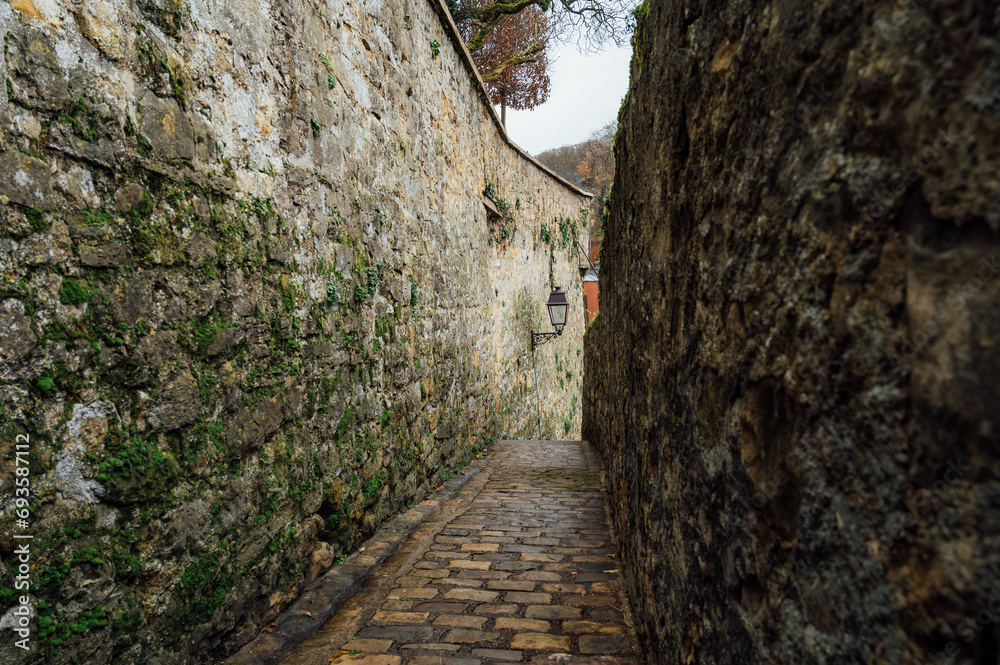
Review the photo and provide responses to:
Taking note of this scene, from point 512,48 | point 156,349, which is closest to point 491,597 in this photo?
point 156,349

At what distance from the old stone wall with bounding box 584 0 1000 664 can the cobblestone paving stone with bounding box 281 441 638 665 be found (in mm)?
1039

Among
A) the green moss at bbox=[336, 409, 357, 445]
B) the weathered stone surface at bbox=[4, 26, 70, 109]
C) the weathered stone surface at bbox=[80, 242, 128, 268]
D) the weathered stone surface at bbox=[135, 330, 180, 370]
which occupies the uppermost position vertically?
the weathered stone surface at bbox=[4, 26, 70, 109]

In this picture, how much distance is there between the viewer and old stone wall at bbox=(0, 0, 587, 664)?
5.40 ft

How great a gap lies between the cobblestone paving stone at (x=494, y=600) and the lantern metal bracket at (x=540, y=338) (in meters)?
6.28

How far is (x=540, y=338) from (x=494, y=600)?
8.65 metres

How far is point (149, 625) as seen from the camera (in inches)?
76.8

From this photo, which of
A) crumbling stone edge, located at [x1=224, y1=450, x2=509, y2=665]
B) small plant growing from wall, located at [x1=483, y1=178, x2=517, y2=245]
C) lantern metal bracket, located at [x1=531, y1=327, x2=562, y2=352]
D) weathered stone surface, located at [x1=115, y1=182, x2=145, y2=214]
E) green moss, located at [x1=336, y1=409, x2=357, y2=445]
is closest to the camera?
weathered stone surface, located at [x1=115, y1=182, x2=145, y2=214]

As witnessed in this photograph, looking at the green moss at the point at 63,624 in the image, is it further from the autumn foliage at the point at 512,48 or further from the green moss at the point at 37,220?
the autumn foliage at the point at 512,48

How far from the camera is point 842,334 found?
0.83 m

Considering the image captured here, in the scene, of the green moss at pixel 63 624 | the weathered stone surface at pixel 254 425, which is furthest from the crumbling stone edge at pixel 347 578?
the weathered stone surface at pixel 254 425

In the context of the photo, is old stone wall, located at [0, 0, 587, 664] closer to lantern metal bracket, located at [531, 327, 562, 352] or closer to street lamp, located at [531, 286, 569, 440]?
street lamp, located at [531, 286, 569, 440]

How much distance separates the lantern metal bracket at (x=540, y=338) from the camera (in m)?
11.0

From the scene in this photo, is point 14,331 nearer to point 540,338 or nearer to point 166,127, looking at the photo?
point 166,127

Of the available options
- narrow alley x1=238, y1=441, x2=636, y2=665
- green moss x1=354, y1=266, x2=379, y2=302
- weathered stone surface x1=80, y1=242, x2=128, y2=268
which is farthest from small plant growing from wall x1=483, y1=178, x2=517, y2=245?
weathered stone surface x1=80, y1=242, x2=128, y2=268
